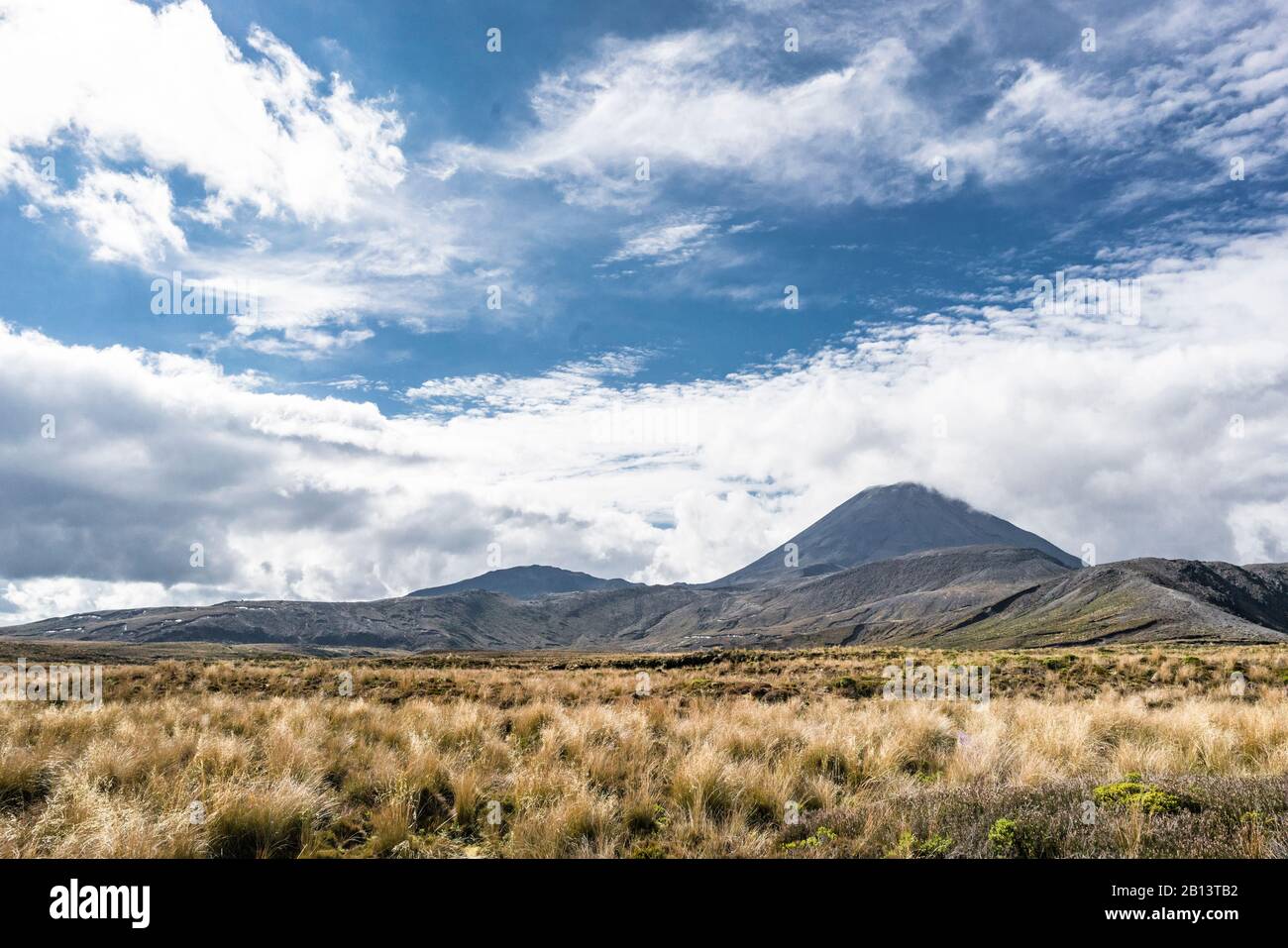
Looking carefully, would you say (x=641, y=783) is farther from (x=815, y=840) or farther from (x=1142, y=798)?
(x=1142, y=798)

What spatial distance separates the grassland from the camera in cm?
585

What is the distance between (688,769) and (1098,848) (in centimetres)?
413

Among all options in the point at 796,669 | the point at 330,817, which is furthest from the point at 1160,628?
the point at 330,817

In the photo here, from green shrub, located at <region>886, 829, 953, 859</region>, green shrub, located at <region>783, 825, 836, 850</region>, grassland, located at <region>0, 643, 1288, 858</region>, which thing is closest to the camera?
green shrub, located at <region>886, 829, 953, 859</region>

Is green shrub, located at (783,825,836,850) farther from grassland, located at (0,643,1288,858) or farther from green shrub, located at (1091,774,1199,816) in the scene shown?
green shrub, located at (1091,774,1199,816)

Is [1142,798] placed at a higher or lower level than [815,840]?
higher

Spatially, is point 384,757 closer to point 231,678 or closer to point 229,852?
point 229,852

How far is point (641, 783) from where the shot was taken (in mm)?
8125

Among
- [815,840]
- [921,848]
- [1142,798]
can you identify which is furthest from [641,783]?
[1142,798]

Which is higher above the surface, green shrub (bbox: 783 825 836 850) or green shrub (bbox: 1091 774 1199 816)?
green shrub (bbox: 1091 774 1199 816)

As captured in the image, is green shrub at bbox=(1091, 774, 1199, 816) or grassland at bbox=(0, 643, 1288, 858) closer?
grassland at bbox=(0, 643, 1288, 858)

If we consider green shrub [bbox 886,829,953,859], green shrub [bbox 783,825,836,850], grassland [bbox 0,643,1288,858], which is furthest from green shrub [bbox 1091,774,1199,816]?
green shrub [bbox 783,825,836,850]

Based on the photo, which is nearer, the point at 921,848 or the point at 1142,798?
the point at 921,848

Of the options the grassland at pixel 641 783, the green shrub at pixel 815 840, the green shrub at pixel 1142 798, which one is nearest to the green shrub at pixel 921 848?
the grassland at pixel 641 783
